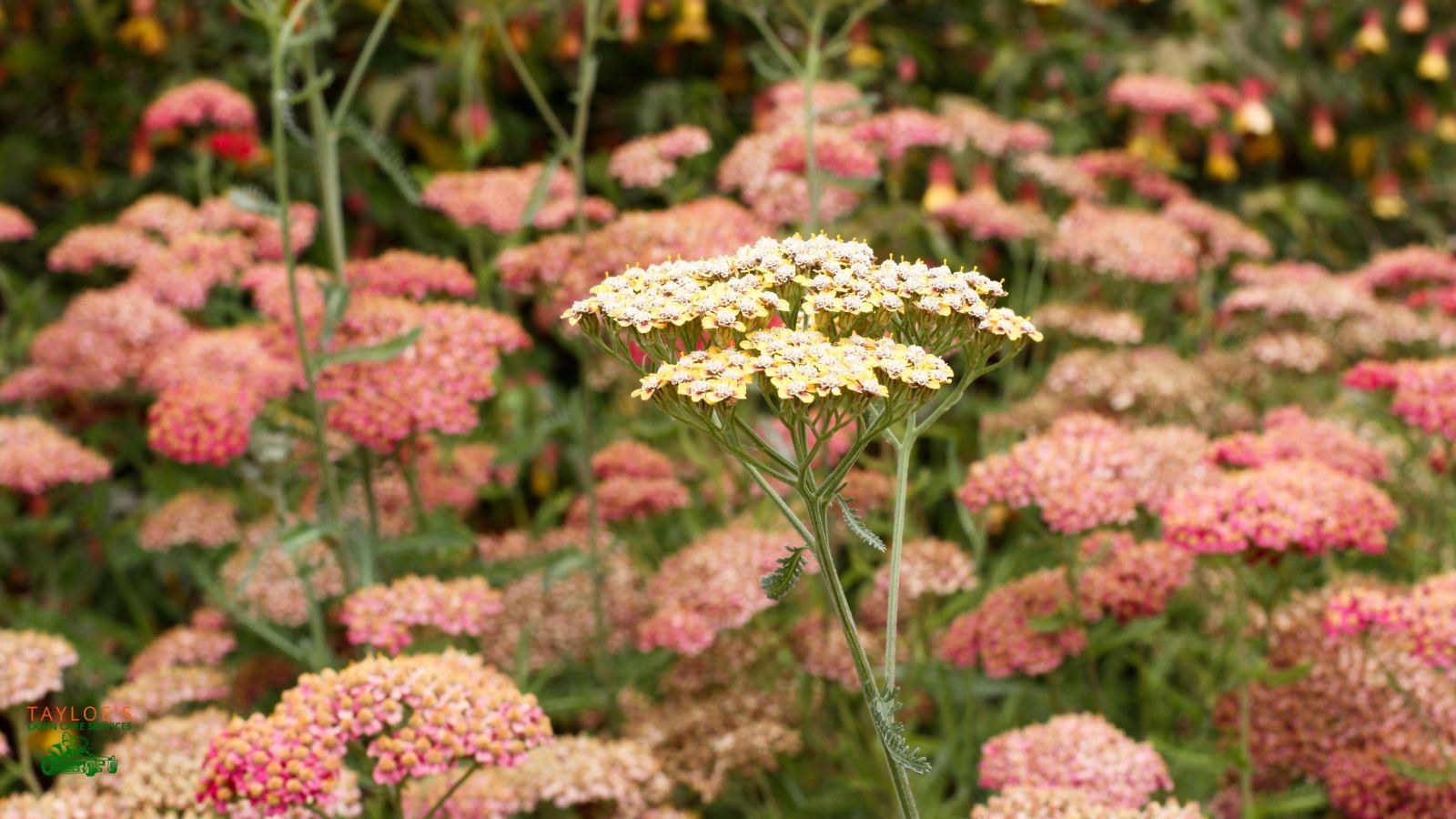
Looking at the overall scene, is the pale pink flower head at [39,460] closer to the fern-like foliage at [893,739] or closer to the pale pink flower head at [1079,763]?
the pale pink flower head at [1079,763]

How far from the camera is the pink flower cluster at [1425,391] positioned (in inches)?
105

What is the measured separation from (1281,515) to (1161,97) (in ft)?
7.38

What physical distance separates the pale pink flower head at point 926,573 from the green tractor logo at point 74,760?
138cm

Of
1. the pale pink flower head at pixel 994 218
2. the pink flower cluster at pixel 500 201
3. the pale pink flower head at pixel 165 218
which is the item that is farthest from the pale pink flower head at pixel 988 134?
the pale pink flower head at pixel 165 218

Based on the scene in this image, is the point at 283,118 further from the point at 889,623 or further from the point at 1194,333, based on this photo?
the point at 1194,333

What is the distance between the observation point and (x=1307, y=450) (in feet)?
9.23

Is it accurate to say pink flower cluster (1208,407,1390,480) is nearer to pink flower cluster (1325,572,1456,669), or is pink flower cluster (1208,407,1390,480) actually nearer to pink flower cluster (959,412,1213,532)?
→ pink flower cluster (959,412,1213,532)

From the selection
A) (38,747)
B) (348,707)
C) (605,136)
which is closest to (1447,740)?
(348,707)

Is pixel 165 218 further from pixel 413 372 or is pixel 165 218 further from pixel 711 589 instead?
pixel 711 589

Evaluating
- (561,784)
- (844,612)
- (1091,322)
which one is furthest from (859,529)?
(1091,322)

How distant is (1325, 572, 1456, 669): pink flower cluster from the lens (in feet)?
7.11

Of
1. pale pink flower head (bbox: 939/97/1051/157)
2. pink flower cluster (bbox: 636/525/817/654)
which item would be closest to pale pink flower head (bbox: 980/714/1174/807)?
pink flower cluster (bbox: 636/525/817/654)

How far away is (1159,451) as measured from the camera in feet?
9.11

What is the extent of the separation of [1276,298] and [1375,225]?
262cm
